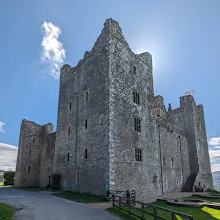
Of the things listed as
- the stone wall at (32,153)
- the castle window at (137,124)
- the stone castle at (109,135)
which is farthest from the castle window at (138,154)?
the stone wall at (32,153)

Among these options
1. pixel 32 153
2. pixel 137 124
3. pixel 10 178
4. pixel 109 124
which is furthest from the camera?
pixel 10 178

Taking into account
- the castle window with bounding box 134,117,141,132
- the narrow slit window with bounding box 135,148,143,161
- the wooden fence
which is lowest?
the wooden fence

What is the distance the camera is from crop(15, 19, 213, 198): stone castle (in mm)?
17188

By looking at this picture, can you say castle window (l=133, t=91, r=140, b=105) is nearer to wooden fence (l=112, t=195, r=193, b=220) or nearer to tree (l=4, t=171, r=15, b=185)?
wooden fence (l=112, t=195, r=193, b=220)

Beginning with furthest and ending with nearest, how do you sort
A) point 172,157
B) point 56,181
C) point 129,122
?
point 172,157 → point 56,181 → point 129,122

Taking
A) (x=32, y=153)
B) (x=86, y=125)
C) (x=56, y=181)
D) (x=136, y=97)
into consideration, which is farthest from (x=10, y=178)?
(x=136, y=97)

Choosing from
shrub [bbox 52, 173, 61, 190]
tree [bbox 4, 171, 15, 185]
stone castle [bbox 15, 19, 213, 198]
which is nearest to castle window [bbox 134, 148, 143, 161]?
stone castle [bbox 15, 19, 213, 198]

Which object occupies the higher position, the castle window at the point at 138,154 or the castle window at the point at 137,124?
the castle window at the point at 137,124

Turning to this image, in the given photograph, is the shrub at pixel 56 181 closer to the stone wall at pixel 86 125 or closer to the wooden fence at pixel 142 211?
the stone wall at pixel 86 125

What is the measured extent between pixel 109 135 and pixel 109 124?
92 centimetres

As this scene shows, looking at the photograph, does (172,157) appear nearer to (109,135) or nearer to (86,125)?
(86,125)

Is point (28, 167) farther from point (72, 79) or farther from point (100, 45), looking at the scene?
point (100, 45)

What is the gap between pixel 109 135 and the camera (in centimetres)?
1656

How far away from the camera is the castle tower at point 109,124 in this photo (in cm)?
1692
